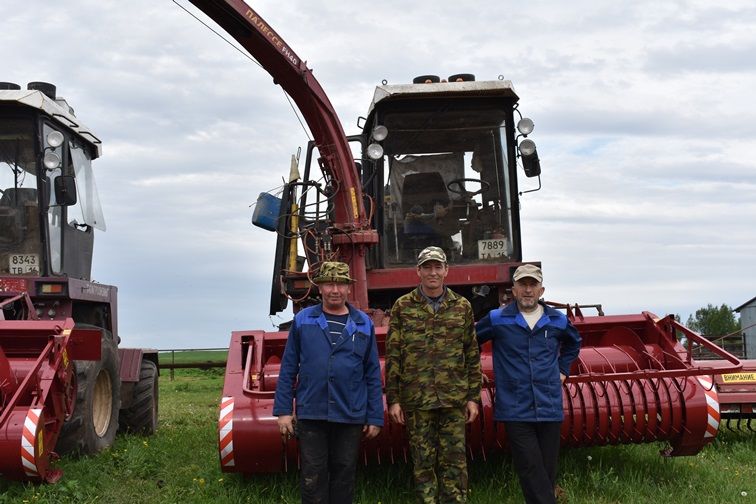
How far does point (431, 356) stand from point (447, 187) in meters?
3.44

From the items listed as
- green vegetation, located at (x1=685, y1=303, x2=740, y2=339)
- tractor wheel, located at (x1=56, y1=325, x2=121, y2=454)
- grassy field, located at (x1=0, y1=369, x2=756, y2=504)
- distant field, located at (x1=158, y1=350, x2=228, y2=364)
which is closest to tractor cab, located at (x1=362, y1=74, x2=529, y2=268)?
grassy field, located at (x1=0, y1=369, x2=756, y2=504)

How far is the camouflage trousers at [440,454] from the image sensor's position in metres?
4.51

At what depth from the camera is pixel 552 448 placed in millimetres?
4617

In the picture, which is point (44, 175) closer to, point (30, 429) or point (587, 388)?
point (30, 429)

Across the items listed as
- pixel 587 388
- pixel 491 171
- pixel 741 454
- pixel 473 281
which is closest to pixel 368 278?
pixel 473 281

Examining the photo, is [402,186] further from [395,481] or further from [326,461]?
[326,461]

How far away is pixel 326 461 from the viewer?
443cm

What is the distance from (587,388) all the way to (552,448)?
1228 millimetres

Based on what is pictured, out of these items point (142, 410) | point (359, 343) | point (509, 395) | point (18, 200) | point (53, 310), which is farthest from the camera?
point (142, 410)

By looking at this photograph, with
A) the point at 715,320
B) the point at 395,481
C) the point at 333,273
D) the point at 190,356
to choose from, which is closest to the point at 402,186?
the point at 395,481

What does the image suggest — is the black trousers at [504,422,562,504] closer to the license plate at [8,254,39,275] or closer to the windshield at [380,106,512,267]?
the windshield at [380,106,512,267]

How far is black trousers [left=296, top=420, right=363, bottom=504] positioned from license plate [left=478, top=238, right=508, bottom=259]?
3.53 meters

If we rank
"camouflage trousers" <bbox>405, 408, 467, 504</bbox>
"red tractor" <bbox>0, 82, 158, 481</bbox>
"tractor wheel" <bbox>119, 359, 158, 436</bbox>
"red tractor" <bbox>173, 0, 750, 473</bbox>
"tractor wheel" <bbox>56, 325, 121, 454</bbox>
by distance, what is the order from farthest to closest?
"tractor wheel" <bbox>119, 359, 158, 436</bbox> → "red tractor" <bbox>173, 0, 750, 473</bbox> → "tractor wheel" <bbox>56, 325, 121, 454</bbox> → "red tractor" <bbox>0, 82, 158, 481</bbox> → "camouflage trousers" <bbox>405, 408, 467, 504</bbox>

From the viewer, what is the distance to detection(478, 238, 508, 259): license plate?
25.2 feet
